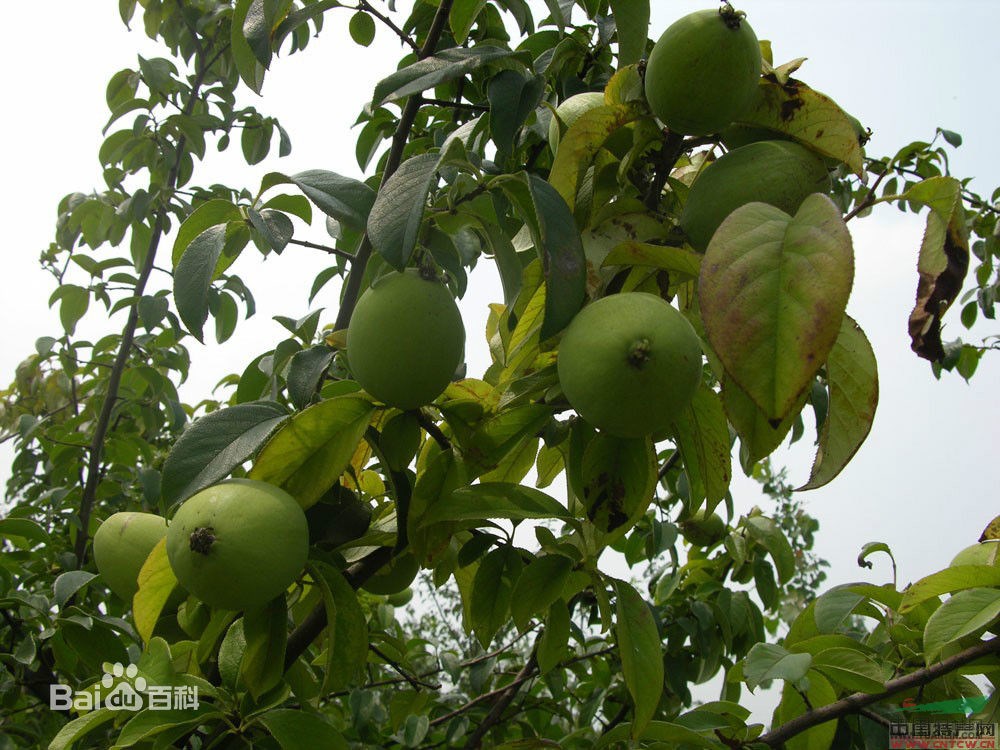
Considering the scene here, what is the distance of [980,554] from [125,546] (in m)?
1.42

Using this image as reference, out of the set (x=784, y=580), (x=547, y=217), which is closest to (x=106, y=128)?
(x=547, y=217)

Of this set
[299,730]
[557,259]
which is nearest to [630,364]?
[557,259]

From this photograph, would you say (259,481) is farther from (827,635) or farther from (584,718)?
(584,718)

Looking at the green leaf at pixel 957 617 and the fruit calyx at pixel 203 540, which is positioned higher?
the fruit calyx at pixel 203 540

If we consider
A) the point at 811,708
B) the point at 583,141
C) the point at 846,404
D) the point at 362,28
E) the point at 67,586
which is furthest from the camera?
the point at 362,28

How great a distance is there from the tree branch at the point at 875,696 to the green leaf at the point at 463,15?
1227 millimetres

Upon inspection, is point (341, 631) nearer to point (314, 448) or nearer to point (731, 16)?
point (314, 448)

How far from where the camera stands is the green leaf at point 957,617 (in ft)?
3.47

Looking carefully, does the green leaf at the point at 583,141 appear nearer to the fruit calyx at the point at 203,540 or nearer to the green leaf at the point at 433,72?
the green leaf at the point at 433,72

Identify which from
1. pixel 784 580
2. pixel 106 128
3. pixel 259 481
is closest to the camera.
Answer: pixel 259 481

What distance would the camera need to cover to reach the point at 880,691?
121cm

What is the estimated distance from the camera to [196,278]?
1009 mm

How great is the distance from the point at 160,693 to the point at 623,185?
3.01ft

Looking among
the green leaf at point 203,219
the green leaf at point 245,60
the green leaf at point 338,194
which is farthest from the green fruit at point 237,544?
the green leaf at point 245,60
